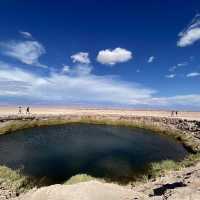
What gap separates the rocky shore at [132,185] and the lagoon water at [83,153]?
420cm

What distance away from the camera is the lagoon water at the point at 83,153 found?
27.6 meters

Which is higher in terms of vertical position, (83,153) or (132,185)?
(83,153)

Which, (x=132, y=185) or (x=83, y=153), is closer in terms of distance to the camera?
(x=132, y=185)

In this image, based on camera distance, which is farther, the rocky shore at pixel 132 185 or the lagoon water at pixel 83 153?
the lagoon water at pixel 83 153

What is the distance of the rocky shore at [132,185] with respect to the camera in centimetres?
1405

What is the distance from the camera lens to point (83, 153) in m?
36.2

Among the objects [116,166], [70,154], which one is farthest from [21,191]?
[70,154]

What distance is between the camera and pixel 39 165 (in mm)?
29609

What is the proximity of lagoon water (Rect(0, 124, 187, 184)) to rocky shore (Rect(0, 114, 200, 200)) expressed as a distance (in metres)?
4.20

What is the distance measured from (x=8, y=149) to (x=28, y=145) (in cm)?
403

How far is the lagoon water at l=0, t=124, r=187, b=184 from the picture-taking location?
2764cm

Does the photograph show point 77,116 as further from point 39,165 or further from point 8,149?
point 39,165

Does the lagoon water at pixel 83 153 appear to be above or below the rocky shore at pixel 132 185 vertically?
below

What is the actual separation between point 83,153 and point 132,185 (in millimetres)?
15206
